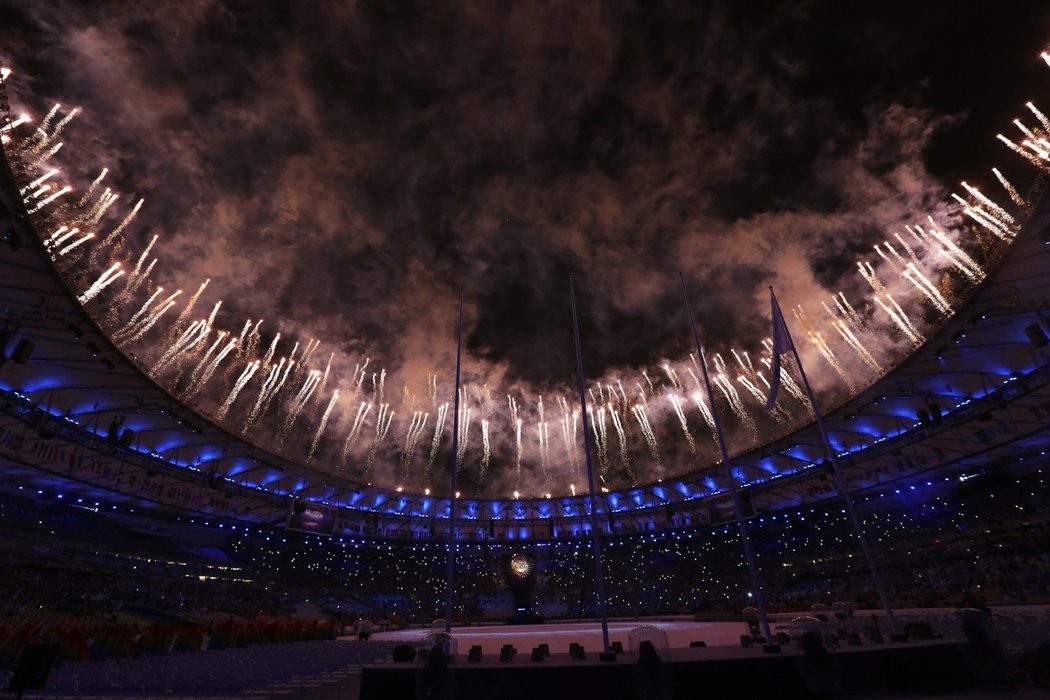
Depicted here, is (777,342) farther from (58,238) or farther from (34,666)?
(58,238)

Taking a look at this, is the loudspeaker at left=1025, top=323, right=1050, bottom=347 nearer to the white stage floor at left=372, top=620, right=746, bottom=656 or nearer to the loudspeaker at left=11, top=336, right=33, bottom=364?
the white stage floor at left=372, top=620, right=746, bottom=656

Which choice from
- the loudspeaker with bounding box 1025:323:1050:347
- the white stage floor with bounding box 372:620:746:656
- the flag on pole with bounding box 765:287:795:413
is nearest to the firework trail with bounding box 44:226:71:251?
the white stage floor with bounding box 372:620:746:656

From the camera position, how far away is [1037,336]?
89.5ft

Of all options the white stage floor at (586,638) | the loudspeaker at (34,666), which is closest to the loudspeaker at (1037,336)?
the white stage floor at (586,638)

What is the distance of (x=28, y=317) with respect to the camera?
2442 centimetres

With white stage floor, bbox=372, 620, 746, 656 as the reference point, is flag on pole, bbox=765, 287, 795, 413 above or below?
above

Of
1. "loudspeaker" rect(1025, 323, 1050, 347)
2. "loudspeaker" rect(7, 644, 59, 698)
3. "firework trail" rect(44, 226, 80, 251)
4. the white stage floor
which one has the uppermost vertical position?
"firework trail" rect(44, 226, 80, 251)

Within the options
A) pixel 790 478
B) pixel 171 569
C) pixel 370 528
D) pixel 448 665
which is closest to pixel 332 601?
pixel 370 528

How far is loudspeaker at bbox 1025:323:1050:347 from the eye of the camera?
27219mm

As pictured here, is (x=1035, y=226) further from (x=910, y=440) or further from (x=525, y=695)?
(x=525, y=695)

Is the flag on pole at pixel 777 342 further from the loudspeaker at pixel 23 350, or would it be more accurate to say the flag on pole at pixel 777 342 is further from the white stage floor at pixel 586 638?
the loudspeaker at pixel 23 350

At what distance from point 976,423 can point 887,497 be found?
17489 millimetres

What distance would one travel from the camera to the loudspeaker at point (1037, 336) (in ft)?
89.3

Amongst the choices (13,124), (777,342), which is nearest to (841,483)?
(777,342)
